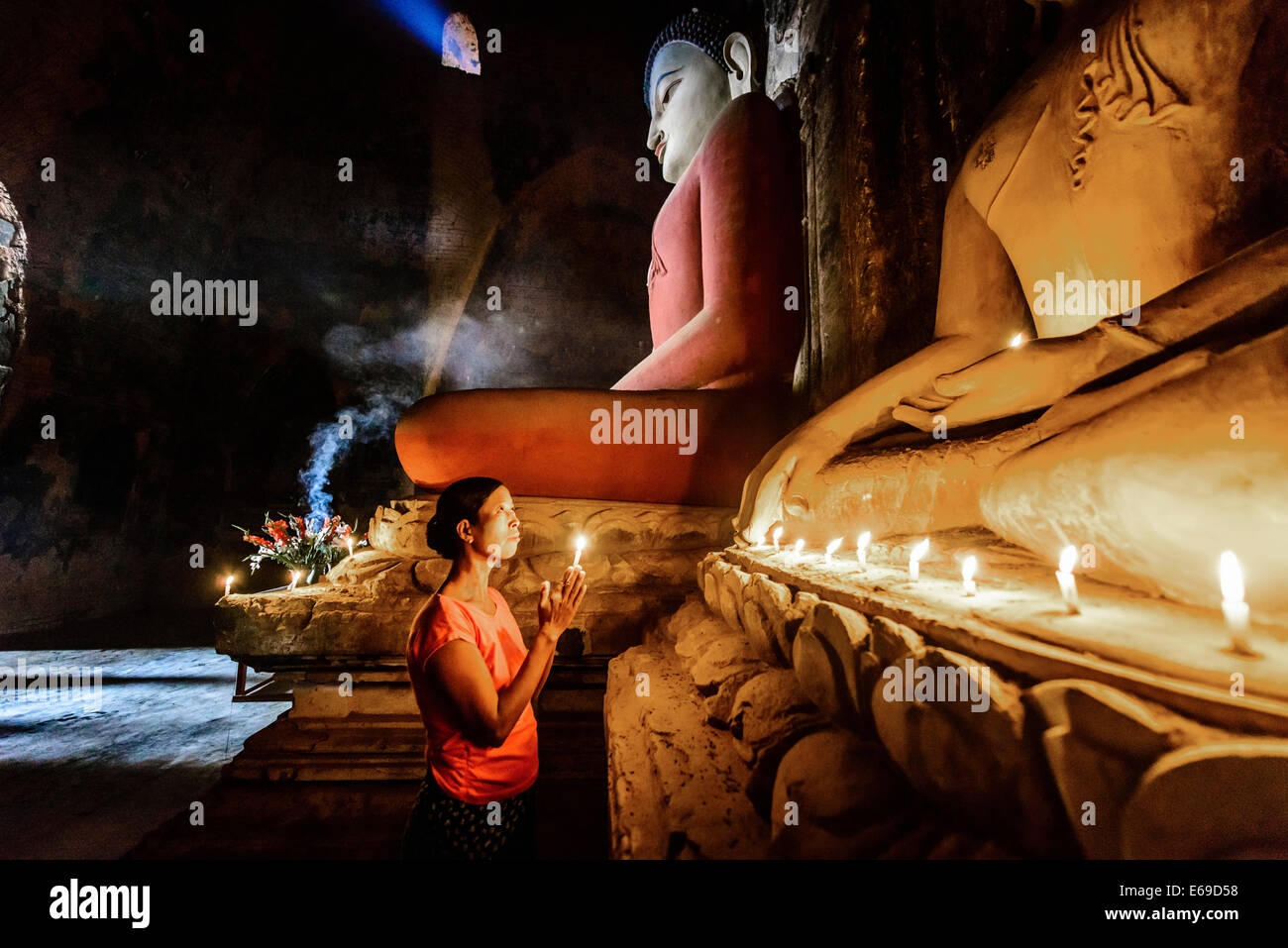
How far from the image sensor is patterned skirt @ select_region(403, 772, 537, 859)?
1.29 meters

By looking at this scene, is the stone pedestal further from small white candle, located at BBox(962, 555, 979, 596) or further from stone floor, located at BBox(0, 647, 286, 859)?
stone floor, located at BBox(0, 647, 286, 859)

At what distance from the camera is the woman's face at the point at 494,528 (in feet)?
4.68

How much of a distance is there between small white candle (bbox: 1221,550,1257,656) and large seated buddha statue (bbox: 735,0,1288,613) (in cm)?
24

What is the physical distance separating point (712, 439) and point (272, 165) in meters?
10.5

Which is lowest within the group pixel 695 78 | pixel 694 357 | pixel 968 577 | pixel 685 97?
pixel 968 577

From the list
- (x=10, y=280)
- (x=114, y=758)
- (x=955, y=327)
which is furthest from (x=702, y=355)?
(x=10, y=280)

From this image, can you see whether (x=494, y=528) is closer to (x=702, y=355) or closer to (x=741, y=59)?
(x=702, y=355)

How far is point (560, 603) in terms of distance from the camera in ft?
4.23

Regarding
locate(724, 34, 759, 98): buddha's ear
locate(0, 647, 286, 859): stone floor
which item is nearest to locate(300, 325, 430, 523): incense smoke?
locate(0, 647, 286, 859): stone floor

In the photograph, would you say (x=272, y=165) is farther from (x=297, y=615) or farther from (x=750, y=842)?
(x=750, y=842)

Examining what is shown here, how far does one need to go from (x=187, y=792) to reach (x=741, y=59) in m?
6.34

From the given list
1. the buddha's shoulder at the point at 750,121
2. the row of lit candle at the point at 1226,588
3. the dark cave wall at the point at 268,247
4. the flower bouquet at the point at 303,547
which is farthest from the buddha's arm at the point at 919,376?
the dark cave wall at the point at 268,247
